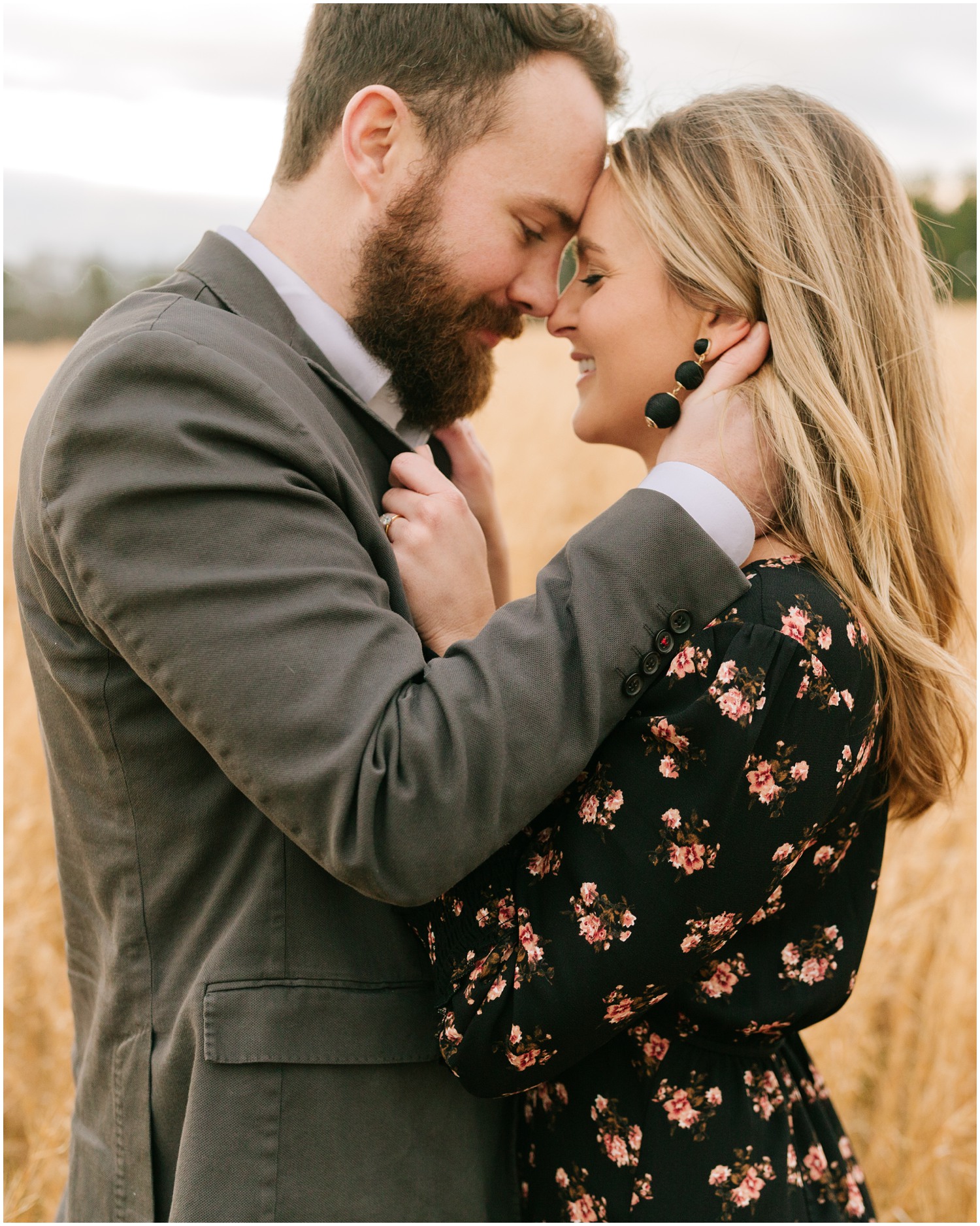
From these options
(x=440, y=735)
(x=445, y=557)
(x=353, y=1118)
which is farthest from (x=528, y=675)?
(x=353, y=1118)

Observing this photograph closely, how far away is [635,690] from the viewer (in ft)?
4.36

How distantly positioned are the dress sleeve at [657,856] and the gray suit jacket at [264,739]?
0.31 ft

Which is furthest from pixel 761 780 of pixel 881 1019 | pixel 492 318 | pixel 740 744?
pixel 881 1019

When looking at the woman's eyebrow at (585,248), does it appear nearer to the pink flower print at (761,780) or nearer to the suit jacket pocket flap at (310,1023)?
the pink flower print at (761,780)

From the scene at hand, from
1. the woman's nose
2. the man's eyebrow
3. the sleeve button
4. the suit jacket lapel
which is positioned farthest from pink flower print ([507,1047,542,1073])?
the man's eyebrow

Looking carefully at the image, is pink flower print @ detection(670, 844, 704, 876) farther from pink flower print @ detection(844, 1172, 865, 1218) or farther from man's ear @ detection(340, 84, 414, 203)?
man's ear @ detection(340, 84, 414, 203)

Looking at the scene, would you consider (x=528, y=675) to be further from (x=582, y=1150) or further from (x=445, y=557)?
(x=582, y=1150)

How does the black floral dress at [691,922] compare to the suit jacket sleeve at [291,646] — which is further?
the black floral dress at [691,922]

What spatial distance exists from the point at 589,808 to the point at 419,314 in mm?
1030

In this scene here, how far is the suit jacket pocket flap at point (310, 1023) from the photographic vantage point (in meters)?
1.40

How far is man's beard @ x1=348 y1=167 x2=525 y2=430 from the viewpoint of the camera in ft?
6.11

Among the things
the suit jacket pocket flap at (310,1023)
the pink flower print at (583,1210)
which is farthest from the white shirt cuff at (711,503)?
the pink flower print at (583,1210)

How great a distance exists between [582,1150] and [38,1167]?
183 centimetres

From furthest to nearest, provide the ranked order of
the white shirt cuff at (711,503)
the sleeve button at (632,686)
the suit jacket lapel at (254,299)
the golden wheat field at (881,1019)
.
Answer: the golden wheat field at (881,1019), the suit jacket lapel at (254,299), the white shirt cuff at (711,503), the sleeve button at (632,686)
